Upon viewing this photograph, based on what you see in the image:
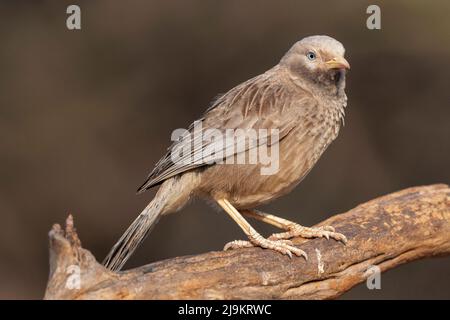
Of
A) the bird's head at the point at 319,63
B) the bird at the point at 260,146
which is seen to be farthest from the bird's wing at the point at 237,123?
the bird's head at the point at 319,63

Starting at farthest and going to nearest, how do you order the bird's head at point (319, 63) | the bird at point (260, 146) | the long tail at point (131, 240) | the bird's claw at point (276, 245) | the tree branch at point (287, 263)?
the bird's head at point (319, 63)
the bird at point (260, 146)
the bird's claw at point (276, 245)
the long tail at point (131, 240)
the tree branch at point (287, 263)

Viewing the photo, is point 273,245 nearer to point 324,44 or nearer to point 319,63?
point 319,63

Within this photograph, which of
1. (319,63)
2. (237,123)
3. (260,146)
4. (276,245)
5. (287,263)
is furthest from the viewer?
(319,63)

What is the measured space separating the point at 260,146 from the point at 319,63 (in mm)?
856

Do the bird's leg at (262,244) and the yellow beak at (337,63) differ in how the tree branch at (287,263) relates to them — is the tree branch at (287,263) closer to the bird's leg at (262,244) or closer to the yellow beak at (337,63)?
the bird's leg at (262,244)

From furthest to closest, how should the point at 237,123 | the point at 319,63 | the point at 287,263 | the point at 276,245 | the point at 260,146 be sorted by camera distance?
the point at 319,63, the point at 237,123, the point at 260,146, the point at 276,245, the point at 287,263

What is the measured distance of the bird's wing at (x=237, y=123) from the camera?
5828 mm

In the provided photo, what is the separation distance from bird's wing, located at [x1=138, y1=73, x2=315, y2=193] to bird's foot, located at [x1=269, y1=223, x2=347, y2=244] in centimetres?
75

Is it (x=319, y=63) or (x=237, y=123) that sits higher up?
(x=319, y=63)

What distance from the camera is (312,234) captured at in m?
5.93

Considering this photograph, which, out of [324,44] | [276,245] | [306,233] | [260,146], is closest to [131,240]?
[276,245]

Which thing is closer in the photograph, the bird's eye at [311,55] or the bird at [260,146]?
the bird at [260,146]

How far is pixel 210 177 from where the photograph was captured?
5.87 m

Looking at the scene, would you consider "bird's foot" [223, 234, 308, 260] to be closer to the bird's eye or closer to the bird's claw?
the bird's claw
